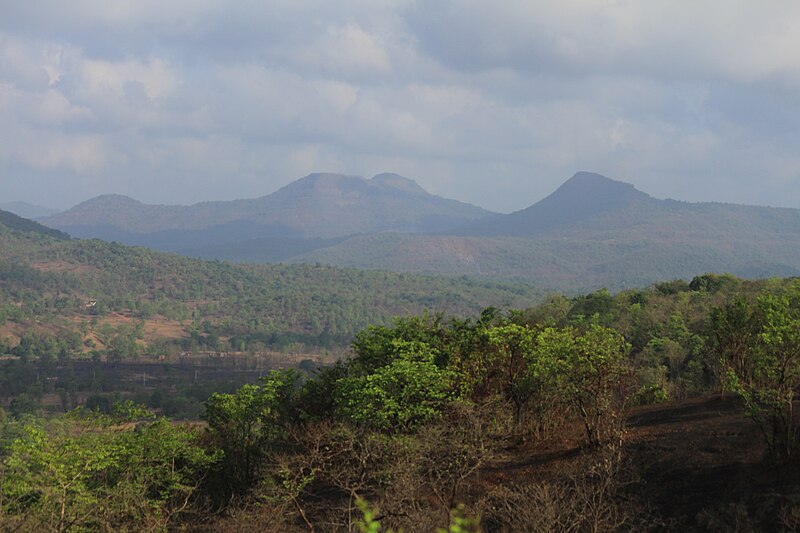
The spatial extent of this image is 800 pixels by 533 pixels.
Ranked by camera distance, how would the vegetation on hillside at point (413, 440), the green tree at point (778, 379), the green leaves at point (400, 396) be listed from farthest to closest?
the green leaves at point (400, 396)
the vegetation on hillside at point (413, 440)
the green tree at point (778, 379)

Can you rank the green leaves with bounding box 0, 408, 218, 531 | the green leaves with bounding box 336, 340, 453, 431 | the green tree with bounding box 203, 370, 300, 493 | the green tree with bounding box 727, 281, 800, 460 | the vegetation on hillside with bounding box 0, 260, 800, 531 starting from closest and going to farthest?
the green tree with bounding box 727, 281, 800, 460 → the vegetation on hillside with bounding box 0, 260, 800, 531 → the green leaves with bounding box 0, 408, 218, 531 → the green leaves with bounding box 336, 340, 453, 431 → the green tree with bounding box 203, 370, 300, 493

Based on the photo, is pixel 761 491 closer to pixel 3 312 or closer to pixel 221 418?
pixel 221 418

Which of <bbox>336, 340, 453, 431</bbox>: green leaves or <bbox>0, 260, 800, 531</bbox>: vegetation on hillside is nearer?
<bbox>0, 260, 800, 531</bbox>: vegetation on hillside

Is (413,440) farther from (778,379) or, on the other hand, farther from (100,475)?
(100,475)

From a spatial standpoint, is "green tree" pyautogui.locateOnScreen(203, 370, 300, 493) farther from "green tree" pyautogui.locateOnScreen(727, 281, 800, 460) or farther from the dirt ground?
"green tree" pyautogui.locateOnScreen(727, 281, 800, 460)

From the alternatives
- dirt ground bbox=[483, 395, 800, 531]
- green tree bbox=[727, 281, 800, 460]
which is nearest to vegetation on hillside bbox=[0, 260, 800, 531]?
green tree bbox=[727, 281, 800, 460]

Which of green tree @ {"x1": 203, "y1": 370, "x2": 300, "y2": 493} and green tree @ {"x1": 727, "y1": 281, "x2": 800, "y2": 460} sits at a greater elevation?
green tree @ {"x1": 727, "y1": 281, "x2": 800, "y2": 460}

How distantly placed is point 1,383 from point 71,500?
130m

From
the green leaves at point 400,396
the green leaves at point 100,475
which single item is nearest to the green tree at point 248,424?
the green leaves at point 100,475

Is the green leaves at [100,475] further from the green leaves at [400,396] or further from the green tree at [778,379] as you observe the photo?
the green tree at [778,379]

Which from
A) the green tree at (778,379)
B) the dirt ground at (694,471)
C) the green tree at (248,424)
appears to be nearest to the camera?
the dirt ground at (694,471)

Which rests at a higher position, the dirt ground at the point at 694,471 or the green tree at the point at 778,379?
the green tree at the point at 778,379

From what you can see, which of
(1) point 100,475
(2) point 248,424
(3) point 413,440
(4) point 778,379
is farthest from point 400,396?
(4) point 778,379

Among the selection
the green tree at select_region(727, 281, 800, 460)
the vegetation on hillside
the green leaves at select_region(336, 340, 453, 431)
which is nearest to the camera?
the green tree at select_region(727, 281, 800, 460)
